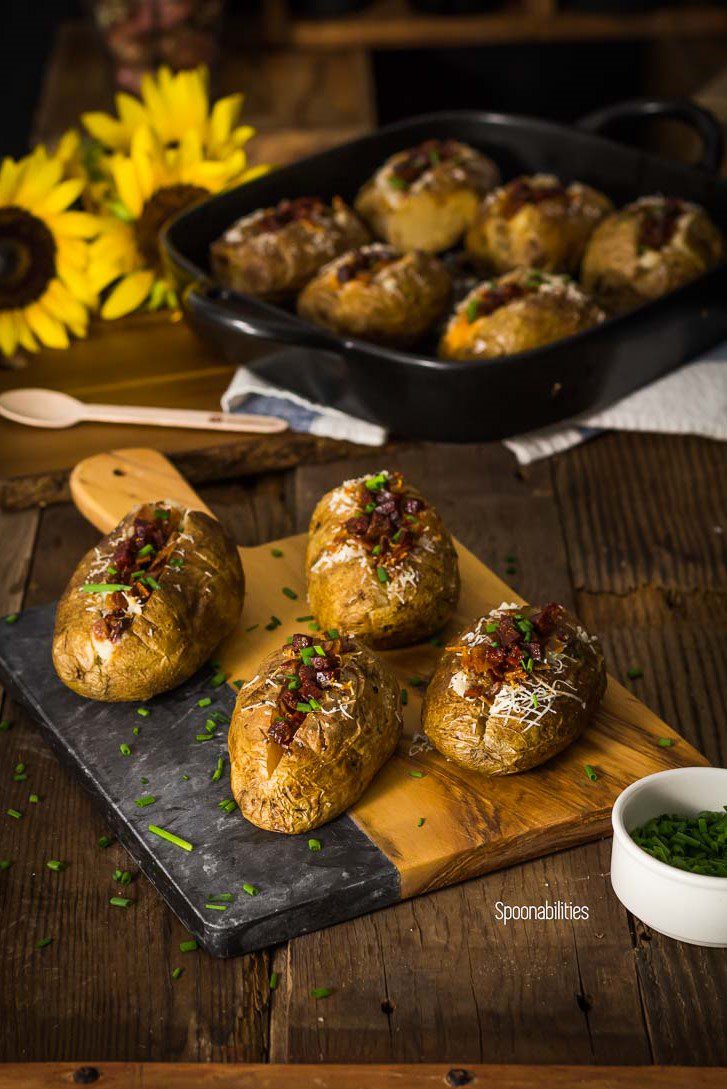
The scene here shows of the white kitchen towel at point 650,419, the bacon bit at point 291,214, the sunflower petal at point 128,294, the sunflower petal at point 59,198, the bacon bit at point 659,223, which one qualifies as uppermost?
the sunflower petal at point 59,198

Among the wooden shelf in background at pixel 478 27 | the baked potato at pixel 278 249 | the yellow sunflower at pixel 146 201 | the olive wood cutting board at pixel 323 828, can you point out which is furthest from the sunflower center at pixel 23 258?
the wooden shelf in background at pixel 478 27

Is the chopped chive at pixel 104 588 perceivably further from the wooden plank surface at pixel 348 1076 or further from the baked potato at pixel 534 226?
the baked potato at pixel 534 226

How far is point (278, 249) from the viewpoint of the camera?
2.85m

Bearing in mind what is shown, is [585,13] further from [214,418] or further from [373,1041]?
[373,1041]

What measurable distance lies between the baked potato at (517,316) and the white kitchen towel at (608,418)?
211 millimetres

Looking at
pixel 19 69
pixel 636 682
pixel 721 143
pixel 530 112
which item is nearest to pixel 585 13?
pixel 530 112

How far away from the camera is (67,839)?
1.87 metres

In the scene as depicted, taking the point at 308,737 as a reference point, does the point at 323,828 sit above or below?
below

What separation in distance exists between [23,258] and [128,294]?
275 millimetres

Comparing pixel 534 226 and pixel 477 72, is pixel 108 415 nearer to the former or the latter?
pixel 534 226

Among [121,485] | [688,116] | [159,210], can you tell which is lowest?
[121,485]

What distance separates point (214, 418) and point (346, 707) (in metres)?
1.18

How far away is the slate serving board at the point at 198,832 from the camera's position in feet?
5.47

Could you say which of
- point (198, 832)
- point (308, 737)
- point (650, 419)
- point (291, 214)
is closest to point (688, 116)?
point (650, 419)
